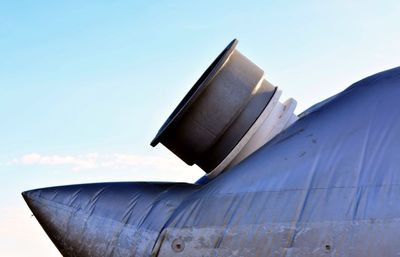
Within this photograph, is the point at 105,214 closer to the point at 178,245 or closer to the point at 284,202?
the point at 178,245

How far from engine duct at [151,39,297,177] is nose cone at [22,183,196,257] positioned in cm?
43

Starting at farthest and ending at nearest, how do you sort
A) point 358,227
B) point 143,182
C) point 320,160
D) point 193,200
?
point 143,182 < point 193,200 < point 320,160 < point 358,227

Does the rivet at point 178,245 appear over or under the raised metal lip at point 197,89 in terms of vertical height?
under

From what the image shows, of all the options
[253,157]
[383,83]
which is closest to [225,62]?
[253,157]

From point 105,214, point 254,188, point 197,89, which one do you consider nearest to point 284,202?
point 254,188

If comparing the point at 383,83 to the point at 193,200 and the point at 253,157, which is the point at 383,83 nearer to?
the point at 253,157

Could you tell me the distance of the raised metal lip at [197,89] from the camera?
5074 millimetres

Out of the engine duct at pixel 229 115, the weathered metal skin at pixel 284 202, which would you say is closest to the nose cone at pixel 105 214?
the weathered metal skin at pixel 284 202

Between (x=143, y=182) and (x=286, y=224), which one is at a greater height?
(x=143, y=182)

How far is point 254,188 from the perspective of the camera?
14.7 feet

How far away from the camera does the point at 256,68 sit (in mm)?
5414

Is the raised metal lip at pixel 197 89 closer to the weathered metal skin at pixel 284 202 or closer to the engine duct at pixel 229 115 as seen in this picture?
the engine duct at pixel 229 115

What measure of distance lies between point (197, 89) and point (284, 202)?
1252 millimetres

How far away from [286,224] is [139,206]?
119 centimetres
